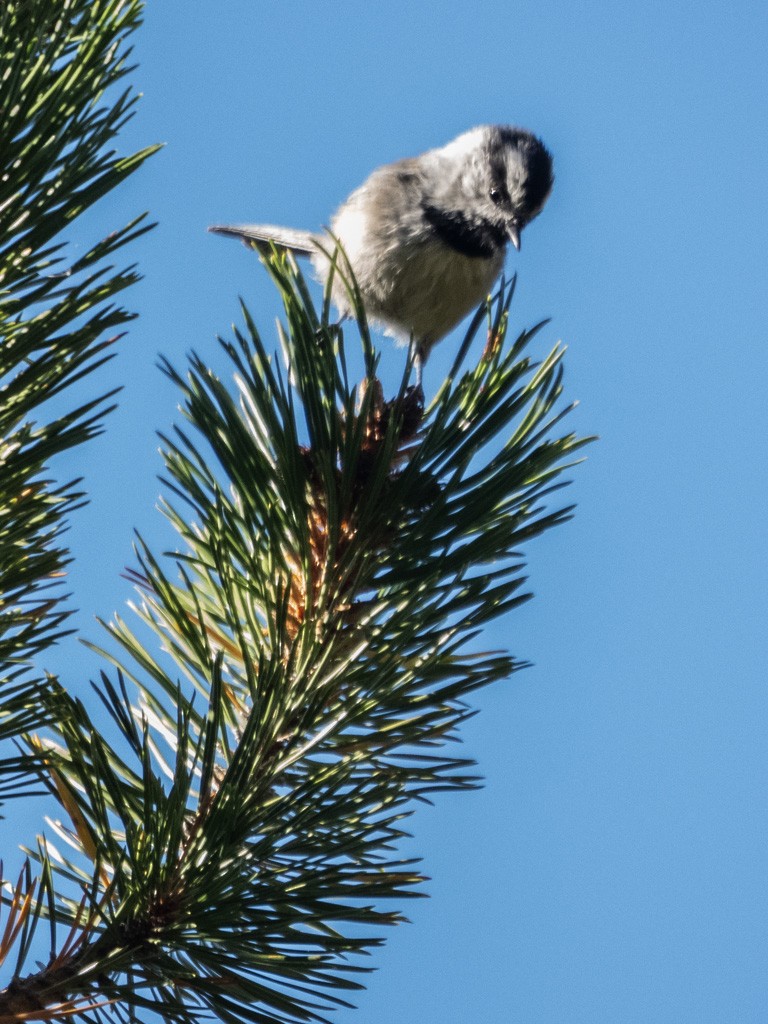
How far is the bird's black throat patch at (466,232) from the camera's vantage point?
131 inches

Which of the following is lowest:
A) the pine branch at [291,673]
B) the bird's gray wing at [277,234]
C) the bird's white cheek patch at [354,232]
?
the pine branch at [291,673]

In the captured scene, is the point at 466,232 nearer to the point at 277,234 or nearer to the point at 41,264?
the point at 277,234

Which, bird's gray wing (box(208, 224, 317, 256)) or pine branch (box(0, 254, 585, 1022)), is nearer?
pine branch (box(0, 254, 585, 1022))

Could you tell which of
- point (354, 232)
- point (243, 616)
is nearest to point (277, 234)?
point (354, 232)

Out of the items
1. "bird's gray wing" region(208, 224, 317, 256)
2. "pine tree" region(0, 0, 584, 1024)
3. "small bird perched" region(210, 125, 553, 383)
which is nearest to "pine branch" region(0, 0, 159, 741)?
"pine tree" region(0, 0, 584, 1024)

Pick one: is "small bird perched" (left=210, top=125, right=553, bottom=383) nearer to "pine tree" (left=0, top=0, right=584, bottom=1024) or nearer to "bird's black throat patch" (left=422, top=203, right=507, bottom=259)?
"bird's black throat patch" (left=422, top=203, right=507, bottom=259)

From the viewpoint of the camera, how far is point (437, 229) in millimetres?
3332

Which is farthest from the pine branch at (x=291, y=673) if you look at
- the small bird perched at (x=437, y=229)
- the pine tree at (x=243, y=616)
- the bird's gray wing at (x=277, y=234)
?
the bird's gray wing at (x=277, y=234)

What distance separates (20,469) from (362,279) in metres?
2.32

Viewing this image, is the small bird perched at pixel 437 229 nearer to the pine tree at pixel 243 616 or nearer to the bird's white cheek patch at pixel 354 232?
the bird's white cheek patch at pixel 354 232

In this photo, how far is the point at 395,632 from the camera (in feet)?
3.75

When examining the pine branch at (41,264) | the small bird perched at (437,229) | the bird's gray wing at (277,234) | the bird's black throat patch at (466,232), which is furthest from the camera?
the bird's gray wing at (277,234)

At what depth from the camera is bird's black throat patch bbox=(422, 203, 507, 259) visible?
10.9 ft

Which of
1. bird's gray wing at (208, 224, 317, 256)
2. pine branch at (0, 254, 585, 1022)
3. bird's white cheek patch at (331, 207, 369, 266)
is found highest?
bird's gray wing at (208, 224, 317, 256)
